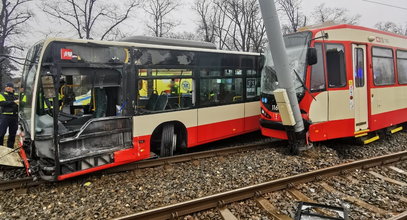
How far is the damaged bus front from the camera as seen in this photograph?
5.14 m

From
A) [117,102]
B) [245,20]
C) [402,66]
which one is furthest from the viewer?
[245,20]

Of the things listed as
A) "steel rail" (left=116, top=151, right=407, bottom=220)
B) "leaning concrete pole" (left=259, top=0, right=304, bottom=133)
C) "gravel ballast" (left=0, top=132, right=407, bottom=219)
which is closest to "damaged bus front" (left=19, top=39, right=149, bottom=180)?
"gravel ballast" (left=0, top=132, right=407, bottom=219)

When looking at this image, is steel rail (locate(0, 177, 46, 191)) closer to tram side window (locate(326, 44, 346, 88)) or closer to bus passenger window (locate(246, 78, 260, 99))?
bus passenger window (locate(246, 78, 260, 99))

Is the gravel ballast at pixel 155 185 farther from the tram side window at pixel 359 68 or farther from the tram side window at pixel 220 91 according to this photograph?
the tram side window at pixel 359 68

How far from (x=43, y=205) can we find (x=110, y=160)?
58.2 inches

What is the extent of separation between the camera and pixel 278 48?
6.36 m

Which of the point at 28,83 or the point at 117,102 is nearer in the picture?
the point at 28,83

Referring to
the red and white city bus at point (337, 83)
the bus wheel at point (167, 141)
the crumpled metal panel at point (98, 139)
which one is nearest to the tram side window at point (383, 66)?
the red and white city bus at point (337, 83)

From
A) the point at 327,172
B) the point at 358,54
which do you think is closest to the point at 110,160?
the point at 327,172

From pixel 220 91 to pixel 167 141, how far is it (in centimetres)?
222

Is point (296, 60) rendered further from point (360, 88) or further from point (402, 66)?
point (402, 66)

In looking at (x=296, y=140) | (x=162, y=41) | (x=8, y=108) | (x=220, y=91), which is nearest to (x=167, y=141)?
(x=220, y=91)

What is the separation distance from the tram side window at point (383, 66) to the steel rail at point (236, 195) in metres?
3.03

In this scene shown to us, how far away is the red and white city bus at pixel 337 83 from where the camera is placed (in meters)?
7.00
